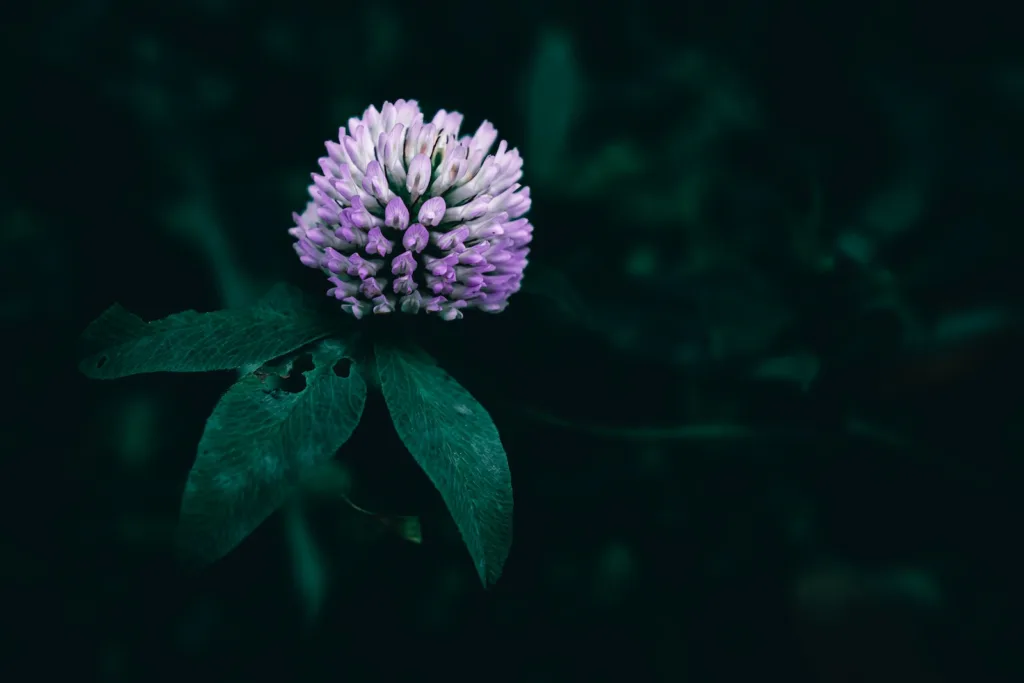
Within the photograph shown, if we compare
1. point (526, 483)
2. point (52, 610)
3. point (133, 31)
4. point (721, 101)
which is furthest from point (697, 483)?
point (133, 31)

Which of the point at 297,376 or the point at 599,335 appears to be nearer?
the point at 297,376

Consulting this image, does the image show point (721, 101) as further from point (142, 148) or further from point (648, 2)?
point (142, 148)

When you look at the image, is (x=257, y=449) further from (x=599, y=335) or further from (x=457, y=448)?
(x=599, y=335)

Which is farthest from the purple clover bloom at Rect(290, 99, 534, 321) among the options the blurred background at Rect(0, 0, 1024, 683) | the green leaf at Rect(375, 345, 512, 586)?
the blurred background at Rect(0, 0, 1024, 683)

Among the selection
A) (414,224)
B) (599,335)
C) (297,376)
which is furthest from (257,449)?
(599,335)

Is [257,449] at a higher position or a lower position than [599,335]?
lower

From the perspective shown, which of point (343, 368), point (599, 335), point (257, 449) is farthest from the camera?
point (599, 335)

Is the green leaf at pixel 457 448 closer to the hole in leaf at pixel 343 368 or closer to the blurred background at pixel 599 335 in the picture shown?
the hole in leaf at pixel 343 368
